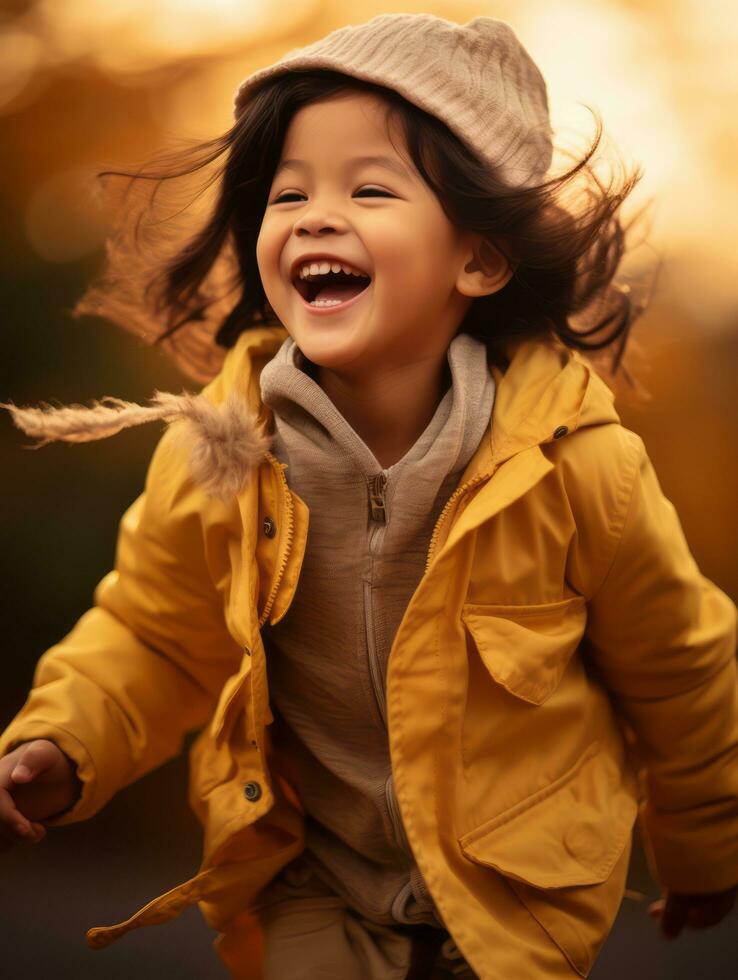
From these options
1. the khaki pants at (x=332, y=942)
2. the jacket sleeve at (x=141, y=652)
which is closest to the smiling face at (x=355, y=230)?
the jacket sleeve at (x=141, y=652)

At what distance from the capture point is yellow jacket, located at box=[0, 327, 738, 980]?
3.44 feet

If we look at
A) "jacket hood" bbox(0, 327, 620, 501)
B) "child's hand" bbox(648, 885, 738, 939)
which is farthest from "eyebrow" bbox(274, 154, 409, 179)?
"child's hand" bbox(648, 885, 738, 939)

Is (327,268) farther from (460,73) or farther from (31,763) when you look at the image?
(31,763)

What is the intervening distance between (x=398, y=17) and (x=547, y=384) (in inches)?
15.6

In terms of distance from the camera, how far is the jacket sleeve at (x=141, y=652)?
3.81 feet

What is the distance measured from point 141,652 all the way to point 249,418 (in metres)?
0.32

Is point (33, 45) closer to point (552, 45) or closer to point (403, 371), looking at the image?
point (552, 45)

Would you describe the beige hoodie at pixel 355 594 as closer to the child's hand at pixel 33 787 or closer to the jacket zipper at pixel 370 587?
the jacket zipper at pixel 370 587

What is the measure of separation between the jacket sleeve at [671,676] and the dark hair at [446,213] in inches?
8.0

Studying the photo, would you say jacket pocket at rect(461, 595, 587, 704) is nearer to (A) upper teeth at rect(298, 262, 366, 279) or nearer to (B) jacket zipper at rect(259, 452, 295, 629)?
(B) jacket zipper at rect(259, 452, 295, 629)

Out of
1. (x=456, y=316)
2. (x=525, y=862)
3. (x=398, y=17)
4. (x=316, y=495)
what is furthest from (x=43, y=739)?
(x=398, y=17)

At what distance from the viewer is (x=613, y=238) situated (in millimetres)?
1271

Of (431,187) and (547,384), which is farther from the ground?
(431,187)

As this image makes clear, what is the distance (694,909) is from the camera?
130cm
